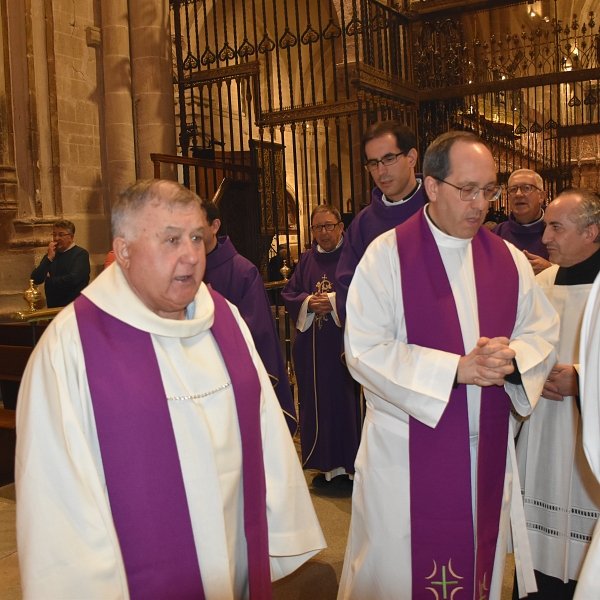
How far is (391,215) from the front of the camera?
3.88m

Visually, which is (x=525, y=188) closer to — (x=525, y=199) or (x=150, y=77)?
(x=525, y=199)

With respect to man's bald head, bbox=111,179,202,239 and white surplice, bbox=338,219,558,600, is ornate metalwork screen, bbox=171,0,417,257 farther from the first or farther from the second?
man's bald head, bbox=111,179,202,239

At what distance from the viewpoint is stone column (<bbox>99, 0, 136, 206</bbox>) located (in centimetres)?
955

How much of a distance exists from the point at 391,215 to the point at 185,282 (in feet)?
6.59

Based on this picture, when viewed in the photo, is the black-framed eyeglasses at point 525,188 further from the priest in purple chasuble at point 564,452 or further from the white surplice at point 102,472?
the white surplice at point 102,472

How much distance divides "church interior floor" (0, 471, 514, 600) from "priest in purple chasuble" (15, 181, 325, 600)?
1.29 m

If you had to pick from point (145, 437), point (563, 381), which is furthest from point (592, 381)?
point (563, 381)

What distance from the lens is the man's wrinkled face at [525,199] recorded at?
4922 mm

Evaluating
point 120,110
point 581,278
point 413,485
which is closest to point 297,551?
point 413,485

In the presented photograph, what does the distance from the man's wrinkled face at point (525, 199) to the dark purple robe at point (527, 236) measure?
0.05 meters

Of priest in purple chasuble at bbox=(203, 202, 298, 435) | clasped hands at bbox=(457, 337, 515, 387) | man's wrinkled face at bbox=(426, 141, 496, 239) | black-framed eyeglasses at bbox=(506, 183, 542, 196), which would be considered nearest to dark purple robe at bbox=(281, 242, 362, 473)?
priest in purple chasuble at bbox=(203, 202, 298, 435)

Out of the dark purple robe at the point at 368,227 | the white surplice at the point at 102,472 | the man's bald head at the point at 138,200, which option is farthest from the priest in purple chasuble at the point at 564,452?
the man's bald head at the point at 138,200

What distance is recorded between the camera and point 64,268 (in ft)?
25.0

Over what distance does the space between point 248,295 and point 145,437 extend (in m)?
2.44
